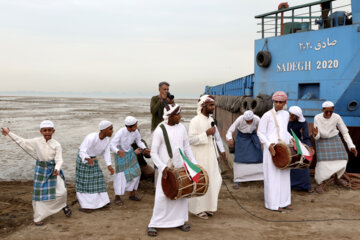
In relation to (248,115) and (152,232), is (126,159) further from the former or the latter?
(248,115)

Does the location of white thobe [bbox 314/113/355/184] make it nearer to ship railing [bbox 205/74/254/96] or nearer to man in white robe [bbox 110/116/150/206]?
man in white robe [bbox 110/116/150/206]

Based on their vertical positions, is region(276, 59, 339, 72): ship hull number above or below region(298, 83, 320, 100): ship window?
above

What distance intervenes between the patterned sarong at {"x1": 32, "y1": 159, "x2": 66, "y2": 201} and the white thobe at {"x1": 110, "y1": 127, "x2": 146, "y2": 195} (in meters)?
1.13

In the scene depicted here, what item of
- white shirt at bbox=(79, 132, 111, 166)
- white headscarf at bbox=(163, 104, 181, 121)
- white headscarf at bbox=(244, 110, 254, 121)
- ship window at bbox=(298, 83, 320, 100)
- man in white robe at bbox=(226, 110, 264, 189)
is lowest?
man in white robe at bbox=(226, 110, 264, 189)

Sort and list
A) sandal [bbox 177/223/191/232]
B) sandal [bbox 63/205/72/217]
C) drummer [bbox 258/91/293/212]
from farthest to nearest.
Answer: drummer [bbox 258/91/293/212]
sandal [bbox 63/205/72/217]
sandal [bbox 177/223/191/232]

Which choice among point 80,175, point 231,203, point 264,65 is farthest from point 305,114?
point 80,175

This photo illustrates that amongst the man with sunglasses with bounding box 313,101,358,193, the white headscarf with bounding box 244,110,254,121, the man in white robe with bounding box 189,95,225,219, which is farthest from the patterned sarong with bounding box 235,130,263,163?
the man in white robe with bounding box 189,95,225,219

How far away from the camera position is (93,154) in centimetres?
520

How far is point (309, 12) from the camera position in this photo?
341 inches

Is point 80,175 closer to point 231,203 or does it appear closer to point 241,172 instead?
point 231,203

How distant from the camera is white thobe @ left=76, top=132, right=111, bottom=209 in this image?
503cm

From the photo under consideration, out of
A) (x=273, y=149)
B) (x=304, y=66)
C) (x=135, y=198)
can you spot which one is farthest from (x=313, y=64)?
(x=135, y=198)

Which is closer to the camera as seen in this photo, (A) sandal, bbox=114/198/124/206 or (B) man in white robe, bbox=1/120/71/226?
(B) man in white robe, bbox=1/120/71/226

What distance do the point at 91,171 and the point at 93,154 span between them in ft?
0.85
